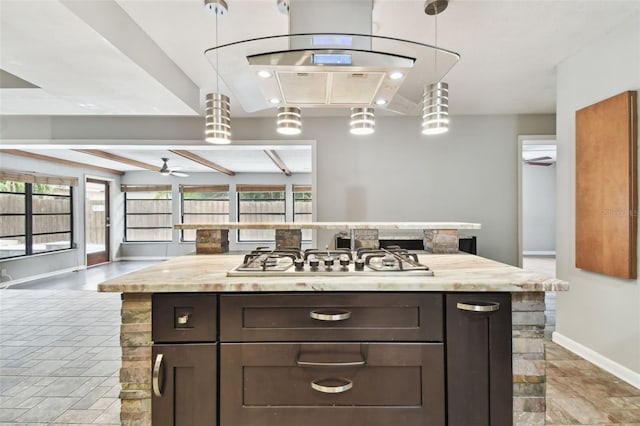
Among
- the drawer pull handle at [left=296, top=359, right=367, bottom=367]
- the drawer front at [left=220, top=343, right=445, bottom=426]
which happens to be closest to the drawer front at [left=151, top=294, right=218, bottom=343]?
the drawer front at [left=220, top=343, right=445, bottom=426]

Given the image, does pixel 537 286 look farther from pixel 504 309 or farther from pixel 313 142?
pixel 313 142

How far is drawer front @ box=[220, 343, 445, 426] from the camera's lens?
4.28 feet

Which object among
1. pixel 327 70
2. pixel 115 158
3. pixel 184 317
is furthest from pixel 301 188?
pixel 184 317

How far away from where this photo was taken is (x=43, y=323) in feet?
11.2

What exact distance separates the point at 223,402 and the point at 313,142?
330 cm

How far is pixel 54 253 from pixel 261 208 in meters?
4.76

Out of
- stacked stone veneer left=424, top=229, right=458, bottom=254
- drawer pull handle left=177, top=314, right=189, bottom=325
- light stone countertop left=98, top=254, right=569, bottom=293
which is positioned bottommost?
drawer pull handle left=177, top=314, right=189, bottom=325

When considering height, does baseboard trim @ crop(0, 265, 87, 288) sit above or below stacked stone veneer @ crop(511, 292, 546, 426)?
below

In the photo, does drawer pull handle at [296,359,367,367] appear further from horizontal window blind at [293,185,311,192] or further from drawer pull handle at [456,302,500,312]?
horizontal window blind at [293,185,311,192]

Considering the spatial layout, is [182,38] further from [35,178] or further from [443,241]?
[35,178]

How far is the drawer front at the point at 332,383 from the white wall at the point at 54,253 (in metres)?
6.82

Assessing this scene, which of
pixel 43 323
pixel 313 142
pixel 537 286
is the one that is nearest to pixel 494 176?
pixel 313 142

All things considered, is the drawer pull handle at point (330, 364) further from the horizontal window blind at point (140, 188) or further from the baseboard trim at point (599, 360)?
the horizontal window blind at point (140, 188)

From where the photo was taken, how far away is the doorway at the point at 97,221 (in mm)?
7723
